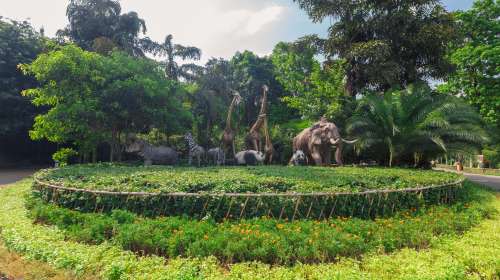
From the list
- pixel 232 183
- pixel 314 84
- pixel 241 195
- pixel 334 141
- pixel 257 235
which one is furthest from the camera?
pixel 314 84

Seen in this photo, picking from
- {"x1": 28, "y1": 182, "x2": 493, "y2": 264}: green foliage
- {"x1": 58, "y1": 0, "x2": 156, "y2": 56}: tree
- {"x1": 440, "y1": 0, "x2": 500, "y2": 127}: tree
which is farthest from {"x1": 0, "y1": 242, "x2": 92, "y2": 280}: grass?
{"x1": 58, "y1": 0, "x2": 156, "y2": 56}: tree

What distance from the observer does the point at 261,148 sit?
56.6ft

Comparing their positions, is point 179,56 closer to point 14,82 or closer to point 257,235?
point 14,82

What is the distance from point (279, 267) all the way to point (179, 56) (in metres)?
20.0

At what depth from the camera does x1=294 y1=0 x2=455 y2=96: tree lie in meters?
17.5

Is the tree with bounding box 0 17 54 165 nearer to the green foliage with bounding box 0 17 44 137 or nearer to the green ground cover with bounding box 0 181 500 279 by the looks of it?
the green foliage with bounding box 0 17 44 137

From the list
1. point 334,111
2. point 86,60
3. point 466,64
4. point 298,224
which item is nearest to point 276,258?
point 298,224

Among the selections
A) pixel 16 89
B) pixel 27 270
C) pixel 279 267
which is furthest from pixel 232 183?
pixel 16 89

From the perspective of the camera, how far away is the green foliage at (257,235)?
4.95 metres

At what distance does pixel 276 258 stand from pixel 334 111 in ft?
44.5

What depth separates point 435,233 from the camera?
615 cm

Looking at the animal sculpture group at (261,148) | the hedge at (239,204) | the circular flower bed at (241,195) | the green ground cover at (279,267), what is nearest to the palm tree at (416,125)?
the animal sculpture group at (261,148)

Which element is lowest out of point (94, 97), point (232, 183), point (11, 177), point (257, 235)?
point (11, 177)

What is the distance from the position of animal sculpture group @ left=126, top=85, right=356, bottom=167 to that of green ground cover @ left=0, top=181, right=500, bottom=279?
8.33m
